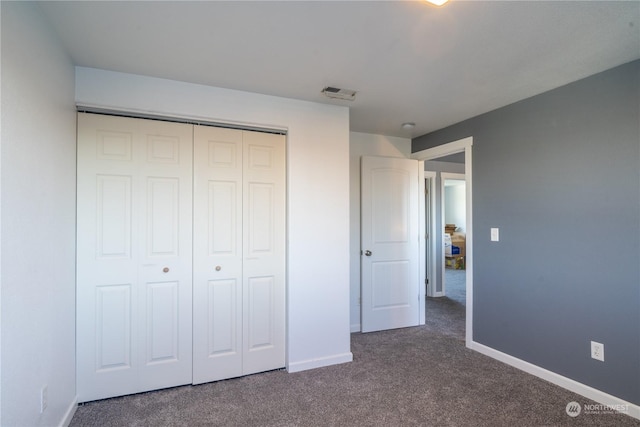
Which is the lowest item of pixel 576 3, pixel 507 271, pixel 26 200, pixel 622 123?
Result: pixel 507 271

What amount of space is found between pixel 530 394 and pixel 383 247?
1.90m

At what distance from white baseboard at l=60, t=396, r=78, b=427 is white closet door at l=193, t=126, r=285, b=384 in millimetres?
747

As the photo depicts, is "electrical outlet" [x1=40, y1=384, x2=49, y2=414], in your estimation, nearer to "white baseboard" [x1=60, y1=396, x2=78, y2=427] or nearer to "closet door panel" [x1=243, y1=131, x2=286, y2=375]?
"white baseboard" [x1=60, y1=396, x2=78, y2=427]

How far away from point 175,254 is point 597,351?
315cm

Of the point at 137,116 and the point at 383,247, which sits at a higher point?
the point at 137,116

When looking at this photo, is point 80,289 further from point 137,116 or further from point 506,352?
point 506,352

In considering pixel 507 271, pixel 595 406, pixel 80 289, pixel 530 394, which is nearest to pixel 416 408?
pixel 530 394

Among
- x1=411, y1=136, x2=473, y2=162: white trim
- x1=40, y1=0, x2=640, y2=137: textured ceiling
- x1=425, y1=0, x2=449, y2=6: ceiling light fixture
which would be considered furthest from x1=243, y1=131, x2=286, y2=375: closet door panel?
x1=411, y1=136, x2=473, y2=162: white trim

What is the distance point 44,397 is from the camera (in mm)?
1676

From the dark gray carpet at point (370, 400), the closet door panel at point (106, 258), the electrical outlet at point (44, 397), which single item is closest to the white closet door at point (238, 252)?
the dark gray carpet at point (370, 400)

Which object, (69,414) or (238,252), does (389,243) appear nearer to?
(238,252)

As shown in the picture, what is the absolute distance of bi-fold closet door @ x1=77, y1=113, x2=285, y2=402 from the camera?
7.45 ft

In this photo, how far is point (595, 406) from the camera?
2229mm

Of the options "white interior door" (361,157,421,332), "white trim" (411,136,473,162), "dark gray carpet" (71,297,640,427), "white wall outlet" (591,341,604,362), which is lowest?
"dark gray carpet" (71,297,640,427)
